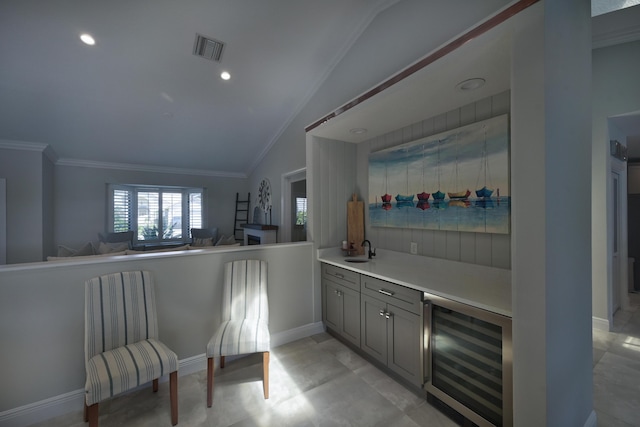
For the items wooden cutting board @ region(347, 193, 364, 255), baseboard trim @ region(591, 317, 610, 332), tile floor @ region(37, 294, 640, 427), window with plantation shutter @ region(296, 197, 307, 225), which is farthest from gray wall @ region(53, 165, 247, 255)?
baseboard trim @ region(591, 317, 610, 332)

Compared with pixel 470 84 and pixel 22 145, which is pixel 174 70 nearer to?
pixel 22 145

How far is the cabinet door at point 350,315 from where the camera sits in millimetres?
2379

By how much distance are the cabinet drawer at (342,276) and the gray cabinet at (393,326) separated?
0.10m

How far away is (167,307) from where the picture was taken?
6.93 ft

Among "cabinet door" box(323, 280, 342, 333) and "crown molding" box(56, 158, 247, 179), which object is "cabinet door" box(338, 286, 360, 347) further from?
"crown molding" box(56, 158, 247, 179)

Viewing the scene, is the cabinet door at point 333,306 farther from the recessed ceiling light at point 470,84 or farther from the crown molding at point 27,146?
the crown molding at point 27,146

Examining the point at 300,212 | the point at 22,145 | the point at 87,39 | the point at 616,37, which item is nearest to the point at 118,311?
the point at 87,39

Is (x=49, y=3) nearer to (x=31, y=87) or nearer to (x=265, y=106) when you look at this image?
(x=31, y=87)

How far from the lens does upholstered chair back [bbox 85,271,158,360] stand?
1.66m

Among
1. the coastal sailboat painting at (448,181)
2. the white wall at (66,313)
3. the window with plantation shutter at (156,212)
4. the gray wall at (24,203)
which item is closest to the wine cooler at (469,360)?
the coastal sailboat painting at (448,181)

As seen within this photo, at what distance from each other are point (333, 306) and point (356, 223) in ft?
3.28

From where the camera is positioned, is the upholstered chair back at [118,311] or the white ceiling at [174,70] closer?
the upholstered chair back at [118,311]

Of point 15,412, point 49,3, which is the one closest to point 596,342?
point 15,412

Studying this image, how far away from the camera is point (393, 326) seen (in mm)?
2012
